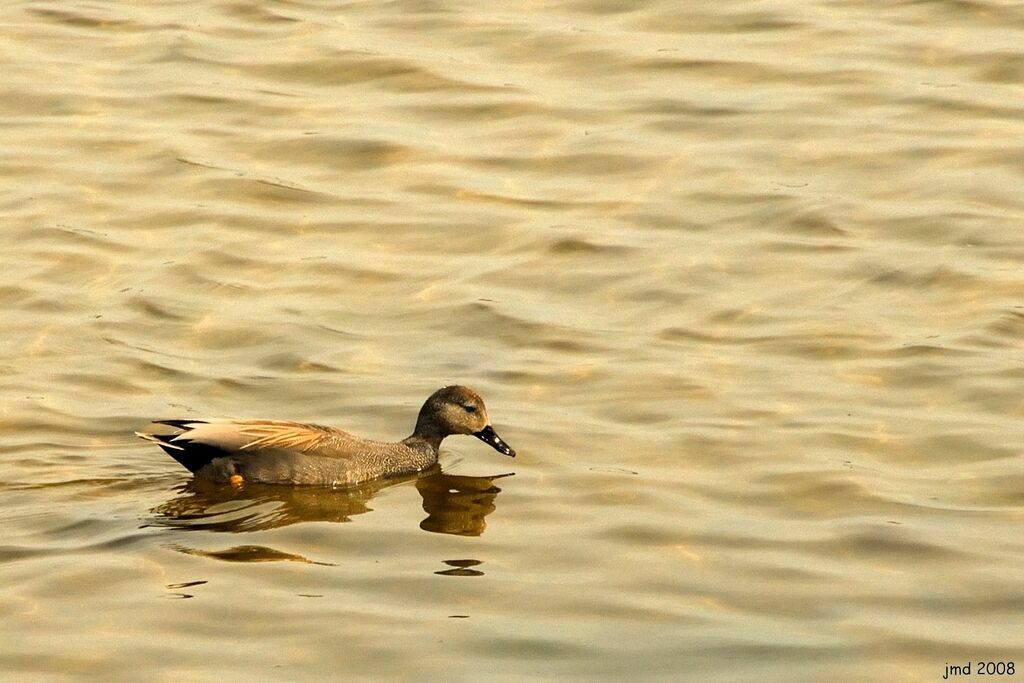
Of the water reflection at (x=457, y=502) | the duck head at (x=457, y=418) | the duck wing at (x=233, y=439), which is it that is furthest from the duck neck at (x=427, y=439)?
the duck wing at (x=233, y=439)

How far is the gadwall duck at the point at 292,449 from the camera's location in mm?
9375

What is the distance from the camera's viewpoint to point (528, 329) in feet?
37.7

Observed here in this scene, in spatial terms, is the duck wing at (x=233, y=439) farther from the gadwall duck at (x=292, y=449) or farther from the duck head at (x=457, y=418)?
the duck head at (x=457, y=418)

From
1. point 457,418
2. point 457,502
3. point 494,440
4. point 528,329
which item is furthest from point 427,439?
point 528,329

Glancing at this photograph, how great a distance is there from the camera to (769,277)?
40.2 ft

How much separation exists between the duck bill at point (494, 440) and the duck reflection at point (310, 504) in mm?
158

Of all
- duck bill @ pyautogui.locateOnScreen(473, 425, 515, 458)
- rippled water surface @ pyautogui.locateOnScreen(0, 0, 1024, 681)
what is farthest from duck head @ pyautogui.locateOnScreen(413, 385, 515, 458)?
rippled water surface @ pyautogui.locateOnScreen(0, 0, 1024, 681)

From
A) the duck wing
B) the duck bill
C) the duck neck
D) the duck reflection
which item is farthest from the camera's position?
the duck neck

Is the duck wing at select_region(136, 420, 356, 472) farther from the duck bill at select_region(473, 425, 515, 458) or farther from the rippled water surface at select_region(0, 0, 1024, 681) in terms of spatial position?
the duck bill at select_region(473, 425, 515, 458)

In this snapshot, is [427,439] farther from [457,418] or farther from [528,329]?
[528,329]

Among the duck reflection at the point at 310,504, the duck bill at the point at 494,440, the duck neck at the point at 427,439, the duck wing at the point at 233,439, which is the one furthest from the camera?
the duck neck at the point at 427,439

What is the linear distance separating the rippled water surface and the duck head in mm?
173

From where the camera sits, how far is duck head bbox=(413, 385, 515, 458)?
980 cm

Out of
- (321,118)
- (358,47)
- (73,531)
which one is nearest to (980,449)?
(73,531)
